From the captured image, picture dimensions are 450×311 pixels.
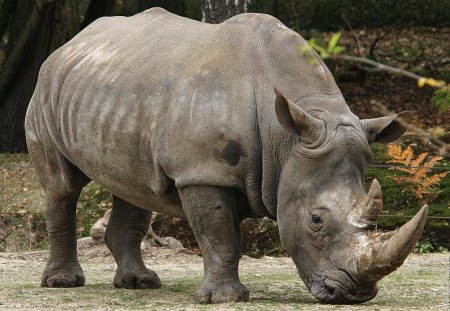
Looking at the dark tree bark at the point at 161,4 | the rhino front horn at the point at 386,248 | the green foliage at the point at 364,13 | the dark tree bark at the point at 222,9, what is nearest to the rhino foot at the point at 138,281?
the rhino front horn at the point at 386,248

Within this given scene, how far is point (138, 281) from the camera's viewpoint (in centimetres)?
933

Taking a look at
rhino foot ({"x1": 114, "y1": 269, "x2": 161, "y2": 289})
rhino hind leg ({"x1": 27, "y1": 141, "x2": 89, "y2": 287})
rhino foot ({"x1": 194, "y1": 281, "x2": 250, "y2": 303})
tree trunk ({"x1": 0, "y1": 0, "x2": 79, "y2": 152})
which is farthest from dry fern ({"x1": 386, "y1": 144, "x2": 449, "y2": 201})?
tree trunk ({"x1": 0, "y1": 0, "x2": 79, "y2": 152})

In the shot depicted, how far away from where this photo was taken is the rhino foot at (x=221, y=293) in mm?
7820

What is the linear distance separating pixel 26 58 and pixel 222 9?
16.2ft

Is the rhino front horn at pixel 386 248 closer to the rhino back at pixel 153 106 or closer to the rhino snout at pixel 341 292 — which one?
the rhino snout at pixel 341 292

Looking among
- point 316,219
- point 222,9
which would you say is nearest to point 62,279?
point 316,219

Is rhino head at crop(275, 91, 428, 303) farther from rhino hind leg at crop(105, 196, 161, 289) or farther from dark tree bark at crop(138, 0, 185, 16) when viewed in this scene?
dark tree bark at crop(138, 0, 185, 16)

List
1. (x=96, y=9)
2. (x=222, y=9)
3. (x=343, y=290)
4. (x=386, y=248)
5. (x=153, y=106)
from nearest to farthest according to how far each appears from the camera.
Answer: (x=386, y=248), (x=343, y=290), (x=153, y=106), (x=222, y=9), (x=96, y=9)

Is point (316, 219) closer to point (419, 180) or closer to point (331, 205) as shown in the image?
point (331, 205)

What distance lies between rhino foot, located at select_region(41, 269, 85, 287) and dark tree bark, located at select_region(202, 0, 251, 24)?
5.75 meters

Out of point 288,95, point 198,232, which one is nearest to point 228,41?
point 288,95

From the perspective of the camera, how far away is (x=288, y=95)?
7.96 meters

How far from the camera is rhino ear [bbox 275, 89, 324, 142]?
24.4 feet

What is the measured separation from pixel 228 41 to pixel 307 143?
1095mm
